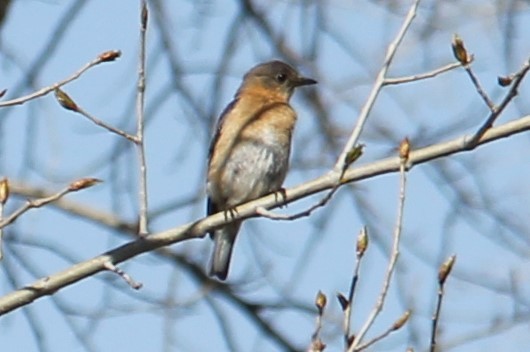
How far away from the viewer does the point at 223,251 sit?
6.90 meters

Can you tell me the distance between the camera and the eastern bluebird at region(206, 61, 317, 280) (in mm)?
6742

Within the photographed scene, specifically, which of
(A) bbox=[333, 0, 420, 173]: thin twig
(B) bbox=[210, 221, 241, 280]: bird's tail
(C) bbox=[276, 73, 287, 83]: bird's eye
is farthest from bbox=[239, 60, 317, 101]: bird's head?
(A) bbox=[333, 0, 420, 173]: thin twig

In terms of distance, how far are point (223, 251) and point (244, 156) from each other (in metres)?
0.45

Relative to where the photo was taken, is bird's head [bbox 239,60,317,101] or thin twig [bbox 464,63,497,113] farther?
bird's head [bbox 239,60,317,101]

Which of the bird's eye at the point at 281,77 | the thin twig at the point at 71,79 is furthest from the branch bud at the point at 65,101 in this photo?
the bird's eye at the point at 281,77

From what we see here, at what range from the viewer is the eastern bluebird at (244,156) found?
674cm

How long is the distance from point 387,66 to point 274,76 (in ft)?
8.76

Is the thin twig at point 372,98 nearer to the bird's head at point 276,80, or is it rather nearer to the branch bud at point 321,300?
the branch bud at point 321,300

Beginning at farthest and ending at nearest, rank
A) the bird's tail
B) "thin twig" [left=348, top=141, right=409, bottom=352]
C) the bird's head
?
1. the bird's head
2. the bird's tail
3. "thin twig" [left=348, top=141, right=409, bottom=352]

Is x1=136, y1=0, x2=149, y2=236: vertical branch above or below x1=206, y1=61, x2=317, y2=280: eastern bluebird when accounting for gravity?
below

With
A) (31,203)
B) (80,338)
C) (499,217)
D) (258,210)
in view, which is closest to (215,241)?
(80,338)

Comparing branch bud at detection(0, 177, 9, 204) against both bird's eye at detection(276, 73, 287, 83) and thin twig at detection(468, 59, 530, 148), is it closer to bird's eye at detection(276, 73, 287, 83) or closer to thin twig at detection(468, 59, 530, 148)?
thin twig at detection(468, 59, 530, 148)

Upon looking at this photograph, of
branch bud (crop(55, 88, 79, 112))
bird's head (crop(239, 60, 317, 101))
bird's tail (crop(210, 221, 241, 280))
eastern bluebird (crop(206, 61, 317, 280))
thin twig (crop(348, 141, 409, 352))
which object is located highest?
bird's head (crop(239, 60, 317, 101))

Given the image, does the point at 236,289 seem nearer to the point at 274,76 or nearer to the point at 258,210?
the point at 274,76
